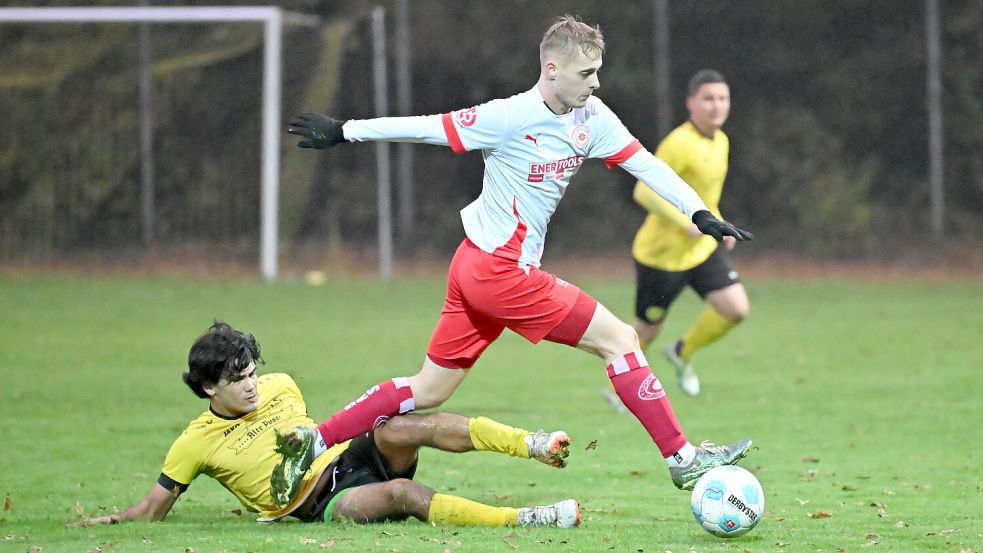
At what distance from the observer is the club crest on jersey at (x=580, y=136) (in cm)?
604

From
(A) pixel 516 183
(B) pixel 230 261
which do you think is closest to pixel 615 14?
(B) pixel 230 261

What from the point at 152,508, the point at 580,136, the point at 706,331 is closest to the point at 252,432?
the point at 152,508

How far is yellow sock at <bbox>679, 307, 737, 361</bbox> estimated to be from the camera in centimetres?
1026

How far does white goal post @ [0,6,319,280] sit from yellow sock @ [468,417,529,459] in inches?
513

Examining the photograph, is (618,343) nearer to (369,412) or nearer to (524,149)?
(524,149)

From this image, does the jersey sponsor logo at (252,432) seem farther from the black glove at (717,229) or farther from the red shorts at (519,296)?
the black glove at (717,229)

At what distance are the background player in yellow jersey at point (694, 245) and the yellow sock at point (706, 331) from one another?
52 millimetres

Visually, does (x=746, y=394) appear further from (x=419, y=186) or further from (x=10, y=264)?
(x=10, y=264)

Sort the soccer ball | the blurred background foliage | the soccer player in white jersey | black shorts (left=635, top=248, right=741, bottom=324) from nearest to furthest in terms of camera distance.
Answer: the soccer ball < the soccer player in white jersey < black shorts (left=635, top=248, right=741, bottom=324) < the blurred background foliage

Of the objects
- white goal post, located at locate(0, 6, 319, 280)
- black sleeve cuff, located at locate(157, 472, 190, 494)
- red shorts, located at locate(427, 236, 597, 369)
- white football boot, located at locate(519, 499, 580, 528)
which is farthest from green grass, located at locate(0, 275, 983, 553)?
white goal post, located at locate(0, 6, 319, 280)

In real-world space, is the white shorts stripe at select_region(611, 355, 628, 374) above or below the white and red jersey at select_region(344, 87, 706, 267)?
below

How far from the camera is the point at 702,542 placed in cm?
557

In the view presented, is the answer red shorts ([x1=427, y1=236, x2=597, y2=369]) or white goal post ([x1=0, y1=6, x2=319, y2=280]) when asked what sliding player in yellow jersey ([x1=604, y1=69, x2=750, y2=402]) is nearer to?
red shorts ([x1=427, y1=236, x2=597, y2=369])

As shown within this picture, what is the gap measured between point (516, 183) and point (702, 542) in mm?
1628
